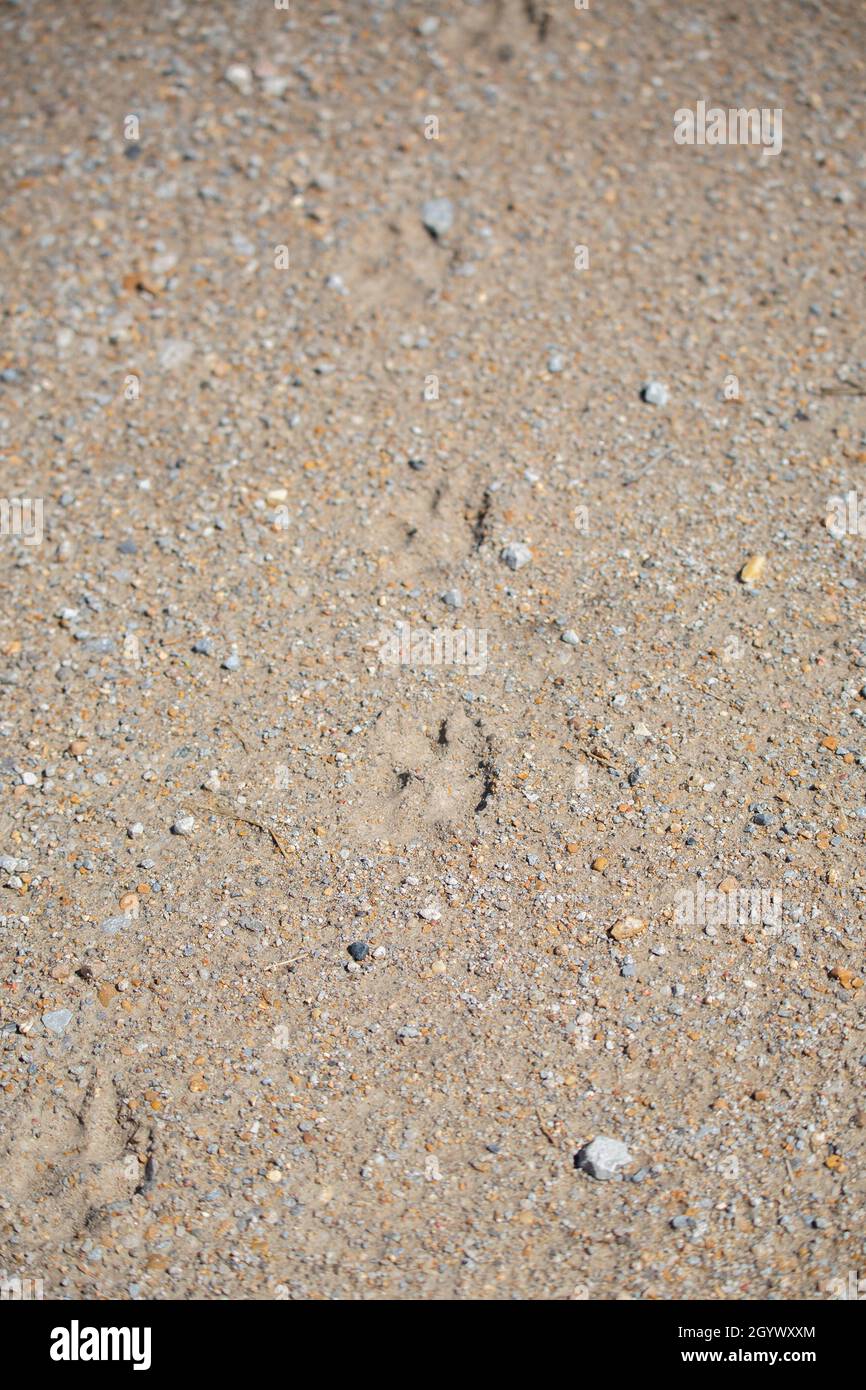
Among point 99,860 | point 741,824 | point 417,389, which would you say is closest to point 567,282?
point 417,389

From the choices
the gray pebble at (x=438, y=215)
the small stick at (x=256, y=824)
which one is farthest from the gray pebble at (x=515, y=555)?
the gray pebble at (x=438, y=215)

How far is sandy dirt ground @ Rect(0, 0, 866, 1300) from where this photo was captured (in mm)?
2848

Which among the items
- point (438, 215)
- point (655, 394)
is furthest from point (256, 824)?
point (438, 215)

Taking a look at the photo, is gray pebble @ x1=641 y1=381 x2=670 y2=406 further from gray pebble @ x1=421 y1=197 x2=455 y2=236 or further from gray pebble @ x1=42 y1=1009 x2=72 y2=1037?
gray pebble @ x1=42 y1=1009 x2=72 y2=1037

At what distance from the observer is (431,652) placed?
364 cm

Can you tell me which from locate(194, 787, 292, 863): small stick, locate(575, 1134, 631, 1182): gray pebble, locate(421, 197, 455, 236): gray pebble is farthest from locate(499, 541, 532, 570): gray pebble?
locate(575, 1134, 631, 1182): gray pebble

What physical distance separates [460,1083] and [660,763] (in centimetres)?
112

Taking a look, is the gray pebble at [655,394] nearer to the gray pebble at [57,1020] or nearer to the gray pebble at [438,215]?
the gray pebble at [438,215]

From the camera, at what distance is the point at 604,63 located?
507cm

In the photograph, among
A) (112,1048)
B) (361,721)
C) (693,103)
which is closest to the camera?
(112,1048)

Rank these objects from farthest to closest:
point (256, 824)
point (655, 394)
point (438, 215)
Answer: point (438, 215) < point (655, 394) < point (256, 824)

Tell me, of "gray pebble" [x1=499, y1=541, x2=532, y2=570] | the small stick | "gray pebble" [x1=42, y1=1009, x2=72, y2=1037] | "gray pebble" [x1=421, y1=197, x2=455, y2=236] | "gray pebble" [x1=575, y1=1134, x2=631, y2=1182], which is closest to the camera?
"gray pebble" [x1=575, y1=1134, x2=631, y2=1182]

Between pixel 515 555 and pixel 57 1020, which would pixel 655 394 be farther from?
pixel 57 1020

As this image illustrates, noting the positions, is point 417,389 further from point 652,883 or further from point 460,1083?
point 460,1083
